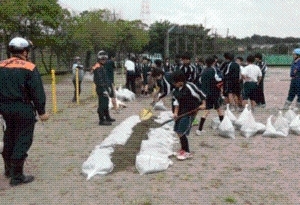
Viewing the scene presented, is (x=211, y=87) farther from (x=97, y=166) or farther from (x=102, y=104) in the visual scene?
(x=97, y=166)

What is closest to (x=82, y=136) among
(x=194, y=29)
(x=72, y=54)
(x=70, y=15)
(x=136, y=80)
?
(x=136, y=80)

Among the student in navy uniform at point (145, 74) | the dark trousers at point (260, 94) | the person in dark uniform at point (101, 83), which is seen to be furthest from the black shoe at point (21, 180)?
the student in navy uniform at point (145, 74)

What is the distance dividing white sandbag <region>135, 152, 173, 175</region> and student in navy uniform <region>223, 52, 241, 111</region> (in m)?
4.85

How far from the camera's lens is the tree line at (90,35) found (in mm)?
17312

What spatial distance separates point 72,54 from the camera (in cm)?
2555

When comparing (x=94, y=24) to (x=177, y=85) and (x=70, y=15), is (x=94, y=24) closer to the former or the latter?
(x=70, y=15)

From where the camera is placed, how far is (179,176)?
476cm

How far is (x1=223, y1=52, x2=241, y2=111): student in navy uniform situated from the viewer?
30.7 feet

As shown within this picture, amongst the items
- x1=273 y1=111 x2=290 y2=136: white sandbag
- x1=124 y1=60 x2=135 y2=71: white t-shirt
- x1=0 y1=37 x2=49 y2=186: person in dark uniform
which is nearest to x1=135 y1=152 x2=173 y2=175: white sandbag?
x1=0 y1=37 x2=49 y2=186: person in dark uniform

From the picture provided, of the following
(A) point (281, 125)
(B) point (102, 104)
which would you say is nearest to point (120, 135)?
(B) point (102, 104)

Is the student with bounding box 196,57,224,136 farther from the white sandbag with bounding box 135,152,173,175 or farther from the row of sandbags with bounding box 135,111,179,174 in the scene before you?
the white sandbag with bounding box 135,152,173,175

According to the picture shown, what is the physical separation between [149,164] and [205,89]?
3031 millimetres

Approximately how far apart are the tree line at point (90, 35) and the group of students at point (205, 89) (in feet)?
22.1

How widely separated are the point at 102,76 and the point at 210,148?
2.88 metres
